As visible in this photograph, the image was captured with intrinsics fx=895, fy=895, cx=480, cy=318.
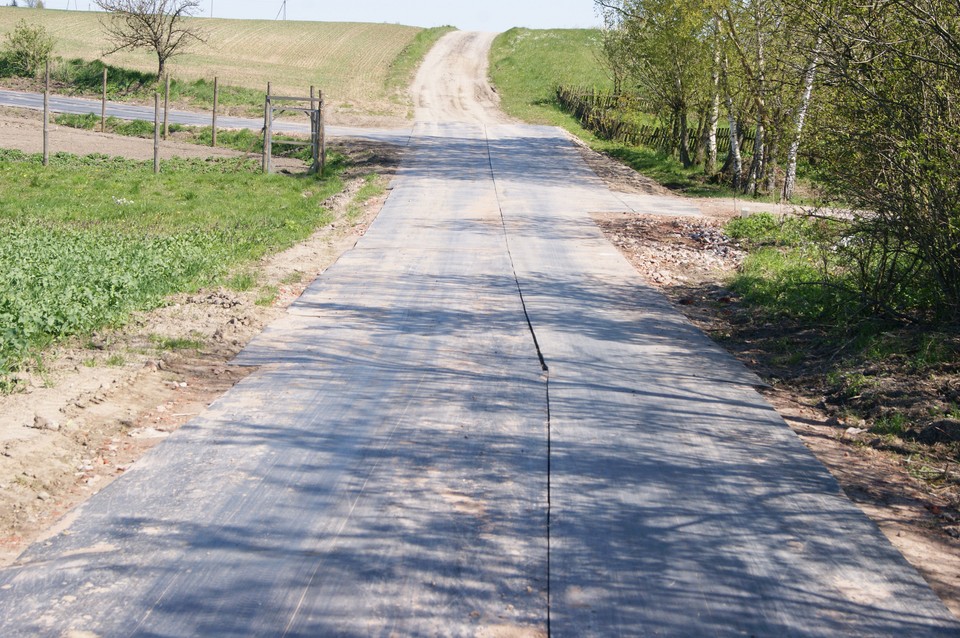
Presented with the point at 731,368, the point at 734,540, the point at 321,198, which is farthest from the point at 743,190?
the point at 734,540

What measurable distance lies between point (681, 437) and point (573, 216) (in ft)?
46.1

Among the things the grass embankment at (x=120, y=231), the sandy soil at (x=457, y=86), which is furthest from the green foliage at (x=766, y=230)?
the sandy soil at (x=457, y=86)

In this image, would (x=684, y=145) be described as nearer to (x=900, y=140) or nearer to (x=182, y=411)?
(x=900, y=140)

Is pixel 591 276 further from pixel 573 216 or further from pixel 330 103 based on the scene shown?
pixel 330 103

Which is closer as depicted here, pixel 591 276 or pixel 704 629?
pixel 704 629

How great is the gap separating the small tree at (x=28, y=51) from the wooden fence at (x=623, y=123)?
31949mm

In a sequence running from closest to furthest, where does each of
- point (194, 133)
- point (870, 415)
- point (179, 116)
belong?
point (870, 415), point (194, 133), point (179, 116)

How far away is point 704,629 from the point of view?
163 inches

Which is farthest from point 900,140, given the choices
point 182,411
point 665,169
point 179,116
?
point 179,116

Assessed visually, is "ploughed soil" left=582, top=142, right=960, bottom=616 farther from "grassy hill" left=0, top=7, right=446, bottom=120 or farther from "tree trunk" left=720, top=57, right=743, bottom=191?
"grassy hill" left=0, top=7, right=446, bottom=120

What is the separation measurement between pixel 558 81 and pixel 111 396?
186ft

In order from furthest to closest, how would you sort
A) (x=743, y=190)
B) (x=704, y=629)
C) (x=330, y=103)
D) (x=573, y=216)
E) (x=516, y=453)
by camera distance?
1. (x=330, y=103)
2. (x=743, y=190)
3. (x=573, y=216)
4. (x=516, y=453)
5. (x=704, y=629)

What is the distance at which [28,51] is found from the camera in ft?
178

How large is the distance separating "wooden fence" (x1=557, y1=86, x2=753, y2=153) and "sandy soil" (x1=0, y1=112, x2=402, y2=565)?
24.1 meters
